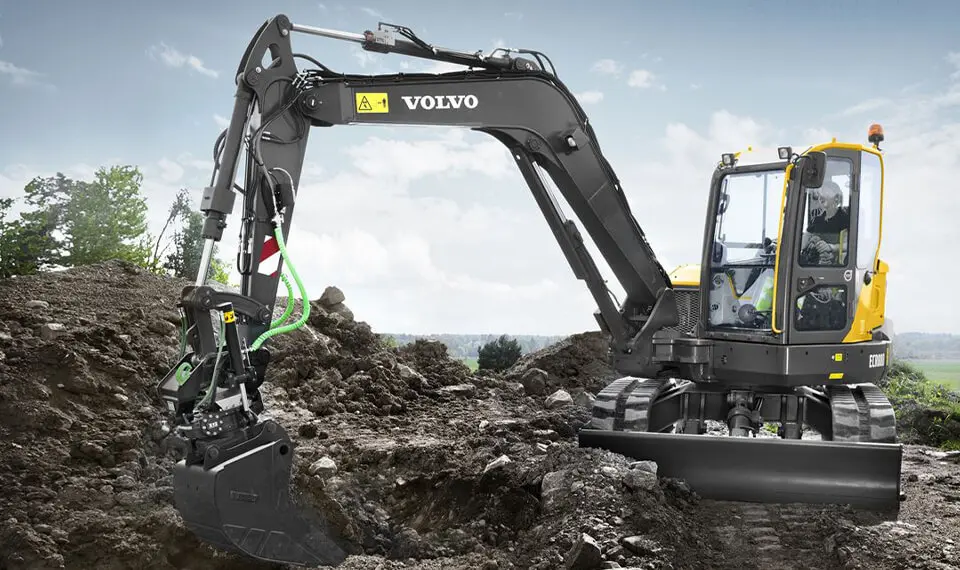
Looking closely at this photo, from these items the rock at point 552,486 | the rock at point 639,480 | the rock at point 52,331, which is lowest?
the rock at point 552,486

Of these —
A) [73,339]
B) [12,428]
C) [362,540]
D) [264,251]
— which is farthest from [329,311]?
[264,251]

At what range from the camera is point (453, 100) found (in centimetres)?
584

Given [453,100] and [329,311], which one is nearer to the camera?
[453,100]

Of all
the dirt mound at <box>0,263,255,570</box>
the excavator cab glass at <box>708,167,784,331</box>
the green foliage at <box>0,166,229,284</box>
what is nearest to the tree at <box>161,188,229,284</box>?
the green foliage at <box>0,166,229,284</box>

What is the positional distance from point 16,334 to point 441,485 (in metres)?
4.77

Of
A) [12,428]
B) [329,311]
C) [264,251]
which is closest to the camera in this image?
[264,251]

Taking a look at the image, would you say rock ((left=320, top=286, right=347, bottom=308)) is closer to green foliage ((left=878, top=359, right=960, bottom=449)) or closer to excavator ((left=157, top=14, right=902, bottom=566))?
excavator ((left=157, top=14, right=902, bottom=566))

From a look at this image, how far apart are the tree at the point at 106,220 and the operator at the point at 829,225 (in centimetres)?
1249

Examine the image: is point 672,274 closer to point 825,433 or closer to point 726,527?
point 825,433

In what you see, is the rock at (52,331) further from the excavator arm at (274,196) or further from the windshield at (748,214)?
the windshield at (748,214)

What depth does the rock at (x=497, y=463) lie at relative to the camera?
6.36 metres

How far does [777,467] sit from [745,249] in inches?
71.2

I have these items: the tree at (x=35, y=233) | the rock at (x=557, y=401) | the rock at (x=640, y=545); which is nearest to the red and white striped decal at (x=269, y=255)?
the rock at (x=640, y=545)

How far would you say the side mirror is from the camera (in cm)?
637
